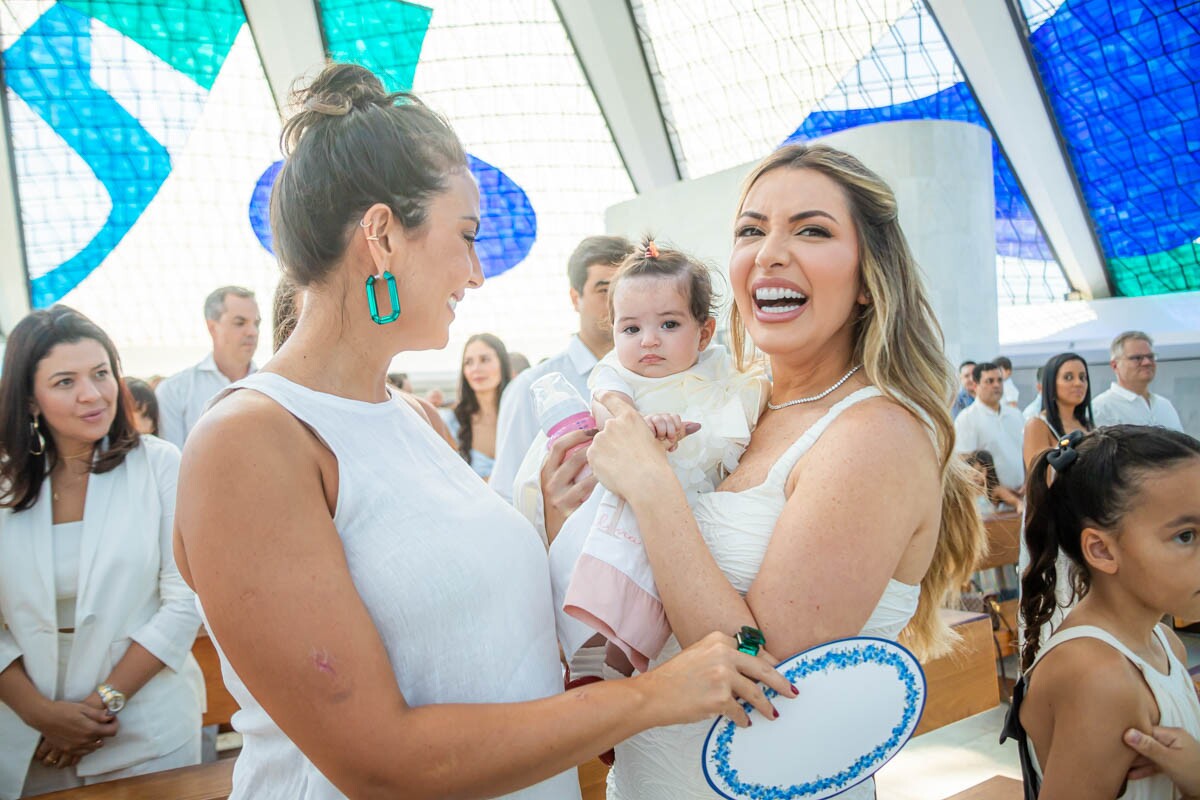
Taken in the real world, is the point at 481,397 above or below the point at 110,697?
above

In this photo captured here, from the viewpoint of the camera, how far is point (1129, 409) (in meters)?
6.59

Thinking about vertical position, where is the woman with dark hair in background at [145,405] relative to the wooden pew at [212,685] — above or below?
above

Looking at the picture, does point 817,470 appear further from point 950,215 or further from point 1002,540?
point 950,215

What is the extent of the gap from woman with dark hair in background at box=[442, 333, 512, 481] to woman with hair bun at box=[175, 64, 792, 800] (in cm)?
384

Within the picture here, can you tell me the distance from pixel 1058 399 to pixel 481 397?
12.7 ft

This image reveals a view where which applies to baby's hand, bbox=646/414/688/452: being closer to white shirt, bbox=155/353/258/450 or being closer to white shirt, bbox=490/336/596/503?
white shirt, bbox=490/336/596/503

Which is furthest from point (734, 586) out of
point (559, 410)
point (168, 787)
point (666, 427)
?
point (168, 787)

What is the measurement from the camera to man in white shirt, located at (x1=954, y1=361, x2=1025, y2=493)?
23.1ft

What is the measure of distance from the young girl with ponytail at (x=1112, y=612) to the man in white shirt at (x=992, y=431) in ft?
17.3

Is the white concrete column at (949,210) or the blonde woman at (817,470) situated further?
the white concrete column at (949,210)

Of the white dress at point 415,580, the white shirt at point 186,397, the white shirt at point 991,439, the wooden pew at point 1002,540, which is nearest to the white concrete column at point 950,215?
the white shirt at point 991,439

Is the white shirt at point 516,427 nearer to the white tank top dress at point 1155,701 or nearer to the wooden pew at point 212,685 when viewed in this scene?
the wooden pew at point 212,685

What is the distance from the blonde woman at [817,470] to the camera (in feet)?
4.32

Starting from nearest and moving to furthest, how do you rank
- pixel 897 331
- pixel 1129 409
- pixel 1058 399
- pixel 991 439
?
1. pixel 897 331
2. pixel 1058 399
3. pixel 1129 409
4. pixel 991 439
